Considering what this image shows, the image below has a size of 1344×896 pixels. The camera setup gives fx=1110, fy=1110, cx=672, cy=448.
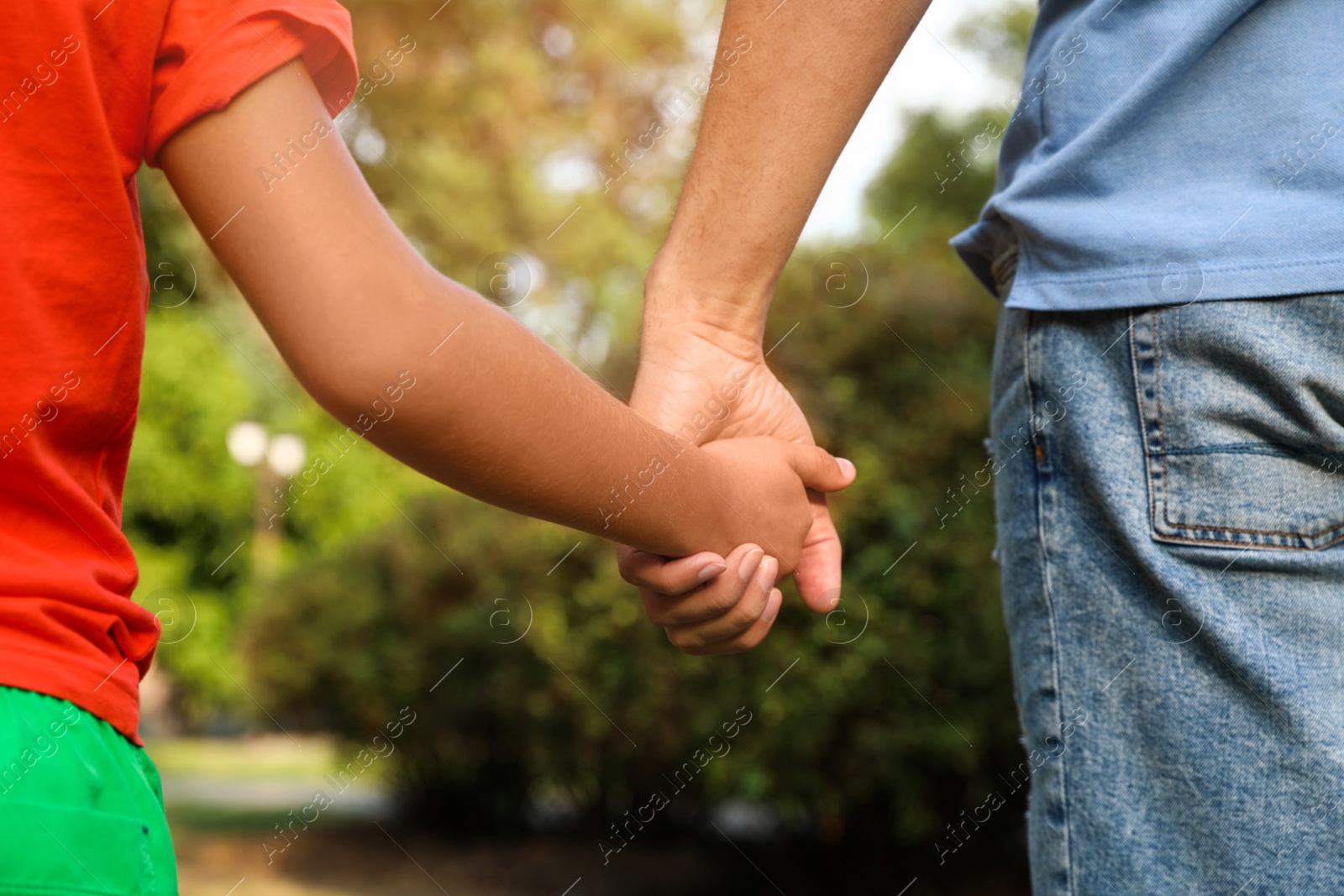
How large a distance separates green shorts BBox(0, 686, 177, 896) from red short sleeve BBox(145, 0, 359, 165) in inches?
18.1

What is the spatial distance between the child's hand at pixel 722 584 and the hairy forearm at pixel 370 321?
13.8 inches

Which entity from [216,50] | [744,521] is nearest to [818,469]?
[744,521]

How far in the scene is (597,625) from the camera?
5.64 meters

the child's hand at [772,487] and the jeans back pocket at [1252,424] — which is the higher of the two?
the jeans back pocket at [1252,424]

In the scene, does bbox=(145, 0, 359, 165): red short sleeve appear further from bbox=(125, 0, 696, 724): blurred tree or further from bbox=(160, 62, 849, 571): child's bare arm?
bbox=(125, 0, 696, 724): blurred tree

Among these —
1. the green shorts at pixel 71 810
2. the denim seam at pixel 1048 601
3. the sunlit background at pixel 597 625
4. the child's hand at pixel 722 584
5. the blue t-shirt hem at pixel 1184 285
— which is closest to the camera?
the green shorts at pixel 71 810

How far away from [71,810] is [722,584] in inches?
30.7

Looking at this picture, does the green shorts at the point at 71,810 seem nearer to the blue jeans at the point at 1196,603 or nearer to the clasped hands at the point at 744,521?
the clasped hands at the point at 744,521

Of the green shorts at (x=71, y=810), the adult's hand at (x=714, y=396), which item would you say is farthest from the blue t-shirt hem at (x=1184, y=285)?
the green shorts at (x=71, y=810)

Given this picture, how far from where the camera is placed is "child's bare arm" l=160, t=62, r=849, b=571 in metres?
0.89

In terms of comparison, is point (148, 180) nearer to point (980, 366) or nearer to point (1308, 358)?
point (980, 366)

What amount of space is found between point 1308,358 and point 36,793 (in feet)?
3.98

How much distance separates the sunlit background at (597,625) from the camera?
5.19m

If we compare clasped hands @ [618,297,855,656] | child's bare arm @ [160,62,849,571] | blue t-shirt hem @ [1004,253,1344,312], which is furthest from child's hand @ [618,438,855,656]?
blue t-shirt hem @ [1004,253,1344,312]
